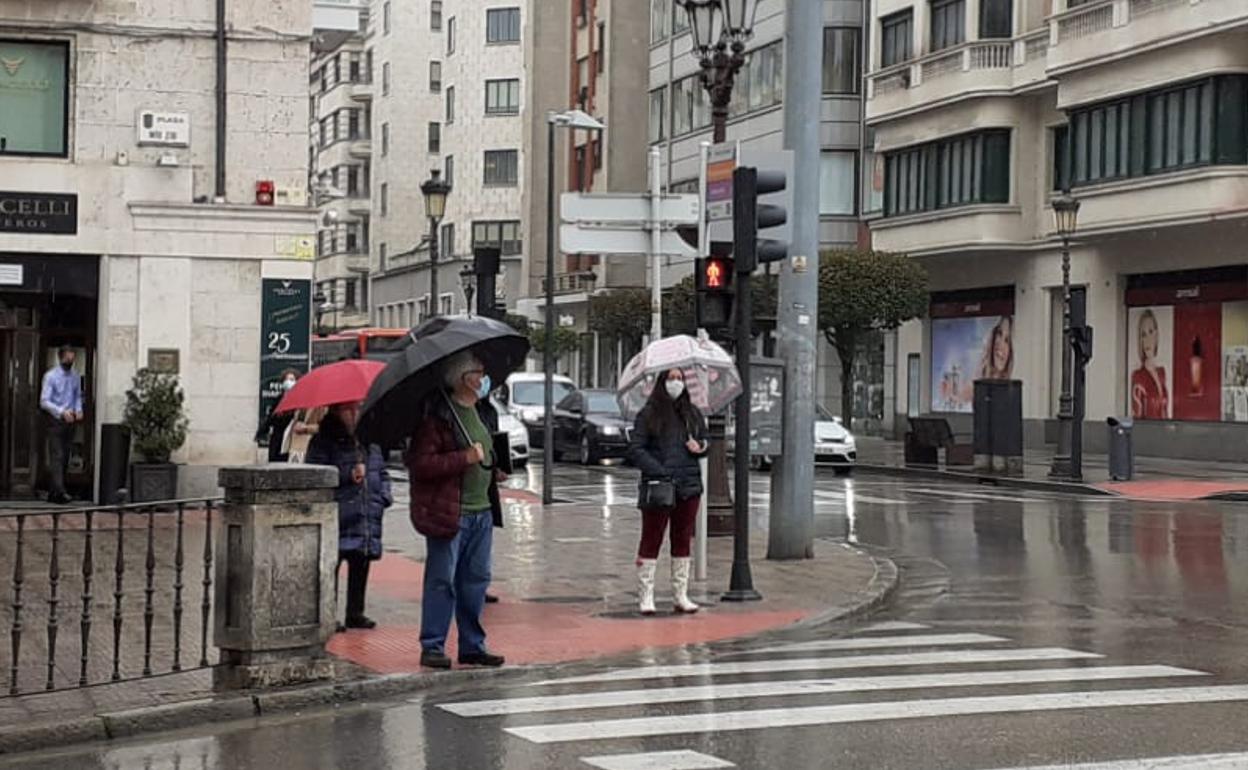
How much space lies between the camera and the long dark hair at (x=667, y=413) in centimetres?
1237

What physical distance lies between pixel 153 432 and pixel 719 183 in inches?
324

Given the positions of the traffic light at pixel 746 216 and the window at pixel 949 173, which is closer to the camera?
the traffic light at pixel 746 216

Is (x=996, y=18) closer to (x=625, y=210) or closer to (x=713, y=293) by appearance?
(x=625, y=210)

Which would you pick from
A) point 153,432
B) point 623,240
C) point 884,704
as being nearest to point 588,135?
point 153,432

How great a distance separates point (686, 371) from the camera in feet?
41.2

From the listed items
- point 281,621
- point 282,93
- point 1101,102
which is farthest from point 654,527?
point 1101,102

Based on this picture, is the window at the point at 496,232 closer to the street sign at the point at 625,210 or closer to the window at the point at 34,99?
the window at the point at 34,99

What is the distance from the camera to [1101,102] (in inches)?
1449

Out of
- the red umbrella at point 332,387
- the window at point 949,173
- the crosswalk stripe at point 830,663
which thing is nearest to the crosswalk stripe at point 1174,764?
the crosswalk stripe at point 830,663

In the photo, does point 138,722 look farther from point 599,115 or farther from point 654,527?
point 599,115

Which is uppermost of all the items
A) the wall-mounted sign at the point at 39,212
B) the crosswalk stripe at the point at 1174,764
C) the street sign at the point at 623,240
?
the wall-mounted sign at the point at 39,212

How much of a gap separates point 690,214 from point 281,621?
6234 millimetres

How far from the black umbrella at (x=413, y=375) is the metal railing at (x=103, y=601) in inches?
41.4

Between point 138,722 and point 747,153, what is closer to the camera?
point 138,722
